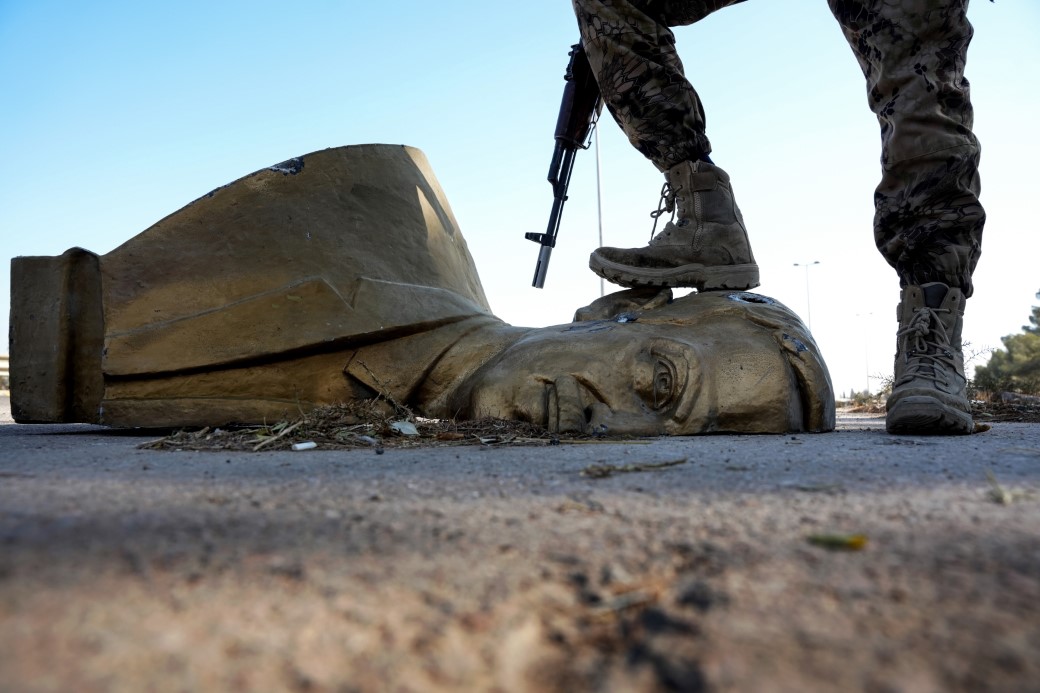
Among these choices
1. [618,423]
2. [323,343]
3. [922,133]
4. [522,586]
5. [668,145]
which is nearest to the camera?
[522,586]

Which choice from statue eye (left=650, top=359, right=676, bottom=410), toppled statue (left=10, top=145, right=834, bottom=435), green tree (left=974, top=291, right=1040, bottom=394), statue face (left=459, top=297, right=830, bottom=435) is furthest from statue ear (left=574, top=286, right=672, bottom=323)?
Result: green tree (left=974, top=291, right=1040, bottom=394)

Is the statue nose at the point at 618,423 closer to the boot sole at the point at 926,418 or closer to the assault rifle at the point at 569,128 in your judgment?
the boot sole at the point at 926,418

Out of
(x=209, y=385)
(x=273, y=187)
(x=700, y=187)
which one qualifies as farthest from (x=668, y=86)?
(x=209, y=385)

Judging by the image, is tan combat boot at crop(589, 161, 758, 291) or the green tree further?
the green tree

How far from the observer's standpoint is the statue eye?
235cm

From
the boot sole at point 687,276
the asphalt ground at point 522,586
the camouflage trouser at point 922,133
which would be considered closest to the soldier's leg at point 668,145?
the boot sole at point 687,276

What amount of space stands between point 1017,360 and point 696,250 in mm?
9623

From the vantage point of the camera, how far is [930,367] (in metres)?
2.49

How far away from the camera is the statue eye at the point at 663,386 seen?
235 cm

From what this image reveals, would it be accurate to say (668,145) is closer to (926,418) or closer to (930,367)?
(930,367)

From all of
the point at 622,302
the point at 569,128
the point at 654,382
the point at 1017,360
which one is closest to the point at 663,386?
the point at 654,382

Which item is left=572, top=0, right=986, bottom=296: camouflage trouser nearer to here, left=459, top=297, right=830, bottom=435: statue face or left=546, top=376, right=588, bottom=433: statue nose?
left=459, top=297, right=830, bottom=435: statue face

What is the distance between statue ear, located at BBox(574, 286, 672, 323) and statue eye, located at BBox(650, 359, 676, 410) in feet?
1.88

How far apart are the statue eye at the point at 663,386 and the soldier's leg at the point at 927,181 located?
742 mm
